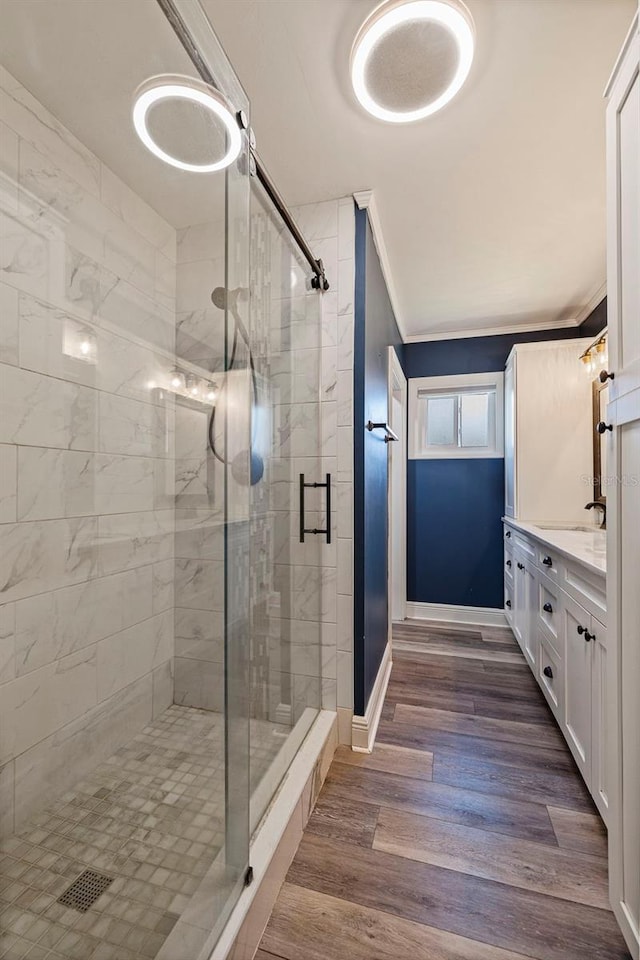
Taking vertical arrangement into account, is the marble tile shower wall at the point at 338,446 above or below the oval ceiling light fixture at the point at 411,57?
below

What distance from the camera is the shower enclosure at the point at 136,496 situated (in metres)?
1.10

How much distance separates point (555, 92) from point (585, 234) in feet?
3.54

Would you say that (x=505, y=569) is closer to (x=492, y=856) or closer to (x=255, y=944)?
(x=492, y=856)

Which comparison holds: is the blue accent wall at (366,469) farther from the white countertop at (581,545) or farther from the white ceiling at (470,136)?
the white countertop at (581,545)

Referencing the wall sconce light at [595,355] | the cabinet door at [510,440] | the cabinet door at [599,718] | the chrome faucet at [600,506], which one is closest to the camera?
the cabinet door at [599,718]

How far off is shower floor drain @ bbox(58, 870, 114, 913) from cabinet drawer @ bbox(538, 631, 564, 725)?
1854 millimetres

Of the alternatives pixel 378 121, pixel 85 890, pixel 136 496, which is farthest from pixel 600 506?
pixel 85 890

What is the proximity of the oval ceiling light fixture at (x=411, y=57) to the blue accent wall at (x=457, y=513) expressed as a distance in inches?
96.1

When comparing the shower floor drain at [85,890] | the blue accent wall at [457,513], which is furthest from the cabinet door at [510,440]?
the shower floor drain at [85,890]

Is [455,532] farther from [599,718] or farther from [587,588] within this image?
[599,718]

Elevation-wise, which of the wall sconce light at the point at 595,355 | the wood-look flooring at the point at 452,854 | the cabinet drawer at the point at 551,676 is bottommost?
the wood-look flooring at the point at 452,854

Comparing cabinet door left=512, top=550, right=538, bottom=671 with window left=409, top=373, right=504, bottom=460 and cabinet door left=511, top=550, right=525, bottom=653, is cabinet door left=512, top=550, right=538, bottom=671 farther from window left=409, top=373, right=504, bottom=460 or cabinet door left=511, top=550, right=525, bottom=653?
window left=409, top=373, right=504, bottom=460

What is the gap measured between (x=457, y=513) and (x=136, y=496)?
112 inches

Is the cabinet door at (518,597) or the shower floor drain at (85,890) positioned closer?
the shower floor drain at (85,890)
